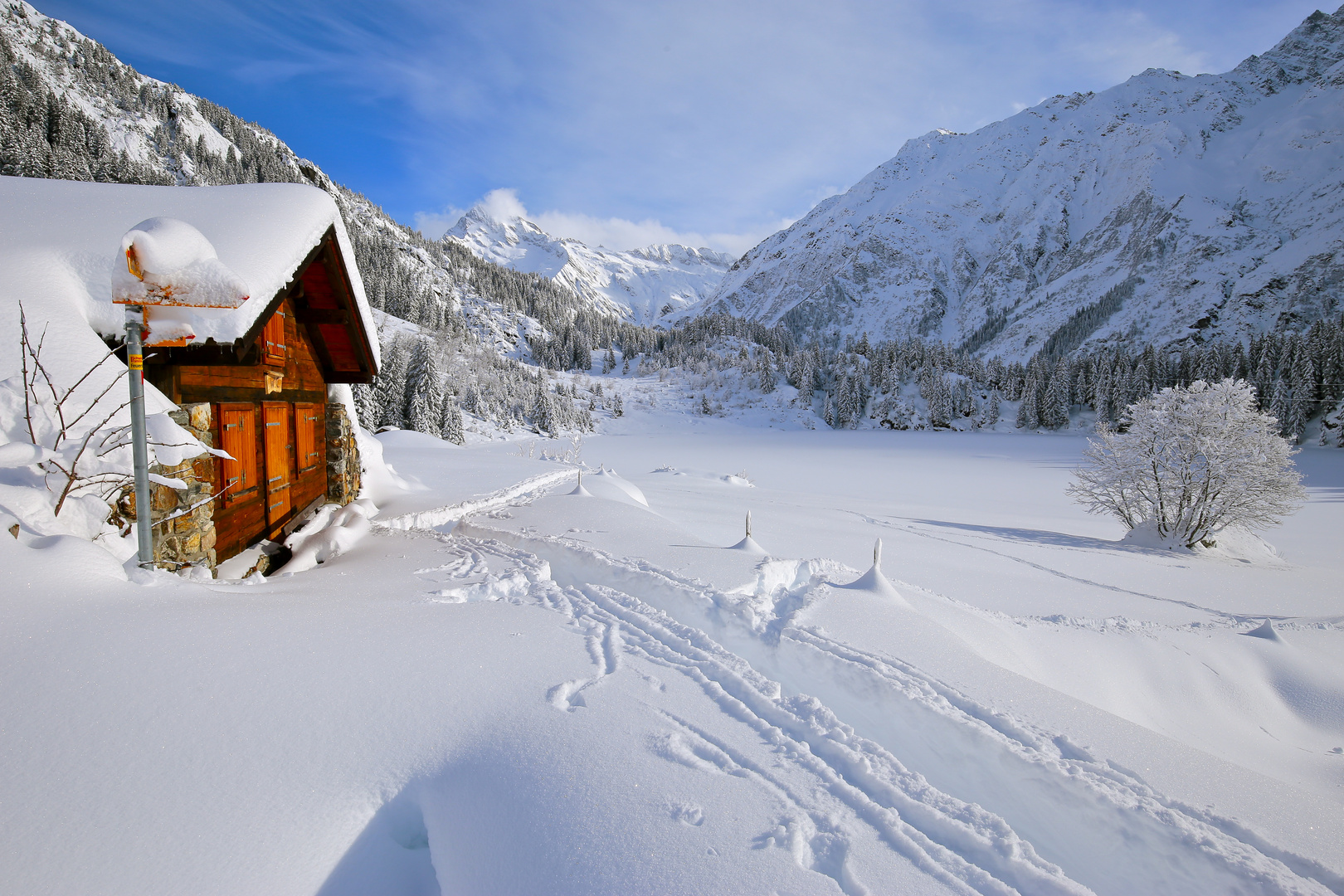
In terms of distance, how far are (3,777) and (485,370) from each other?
245ft

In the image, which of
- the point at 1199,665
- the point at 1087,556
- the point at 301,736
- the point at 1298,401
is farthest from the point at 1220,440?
the point at 1298,401

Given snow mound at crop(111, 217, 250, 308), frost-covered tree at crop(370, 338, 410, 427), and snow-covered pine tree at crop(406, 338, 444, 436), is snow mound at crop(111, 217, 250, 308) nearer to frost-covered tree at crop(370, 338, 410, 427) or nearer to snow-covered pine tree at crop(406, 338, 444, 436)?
snow-covered pine tree at crop(406, 338, 444, 436)

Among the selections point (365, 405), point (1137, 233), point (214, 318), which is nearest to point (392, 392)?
point (365, 405)

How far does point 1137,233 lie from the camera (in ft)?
426

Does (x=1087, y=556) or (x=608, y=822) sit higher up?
(x=608, y=822)

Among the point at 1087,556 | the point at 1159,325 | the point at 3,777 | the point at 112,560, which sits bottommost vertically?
the point at 1087,556

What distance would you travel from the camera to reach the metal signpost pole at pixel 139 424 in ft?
13.2

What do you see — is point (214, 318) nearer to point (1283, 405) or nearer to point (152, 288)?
point (152, 288)

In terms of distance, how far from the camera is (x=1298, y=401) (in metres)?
52.9

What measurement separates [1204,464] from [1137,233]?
163 m

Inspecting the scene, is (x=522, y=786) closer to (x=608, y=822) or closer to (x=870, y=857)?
(x=608, y=822)

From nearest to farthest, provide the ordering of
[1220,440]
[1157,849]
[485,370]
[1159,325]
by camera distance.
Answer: [1157,849]
[1220,440]
[485,370]
[1159,325]

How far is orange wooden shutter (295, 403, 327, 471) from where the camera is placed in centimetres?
968

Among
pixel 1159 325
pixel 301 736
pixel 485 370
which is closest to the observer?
pixel 301 736
